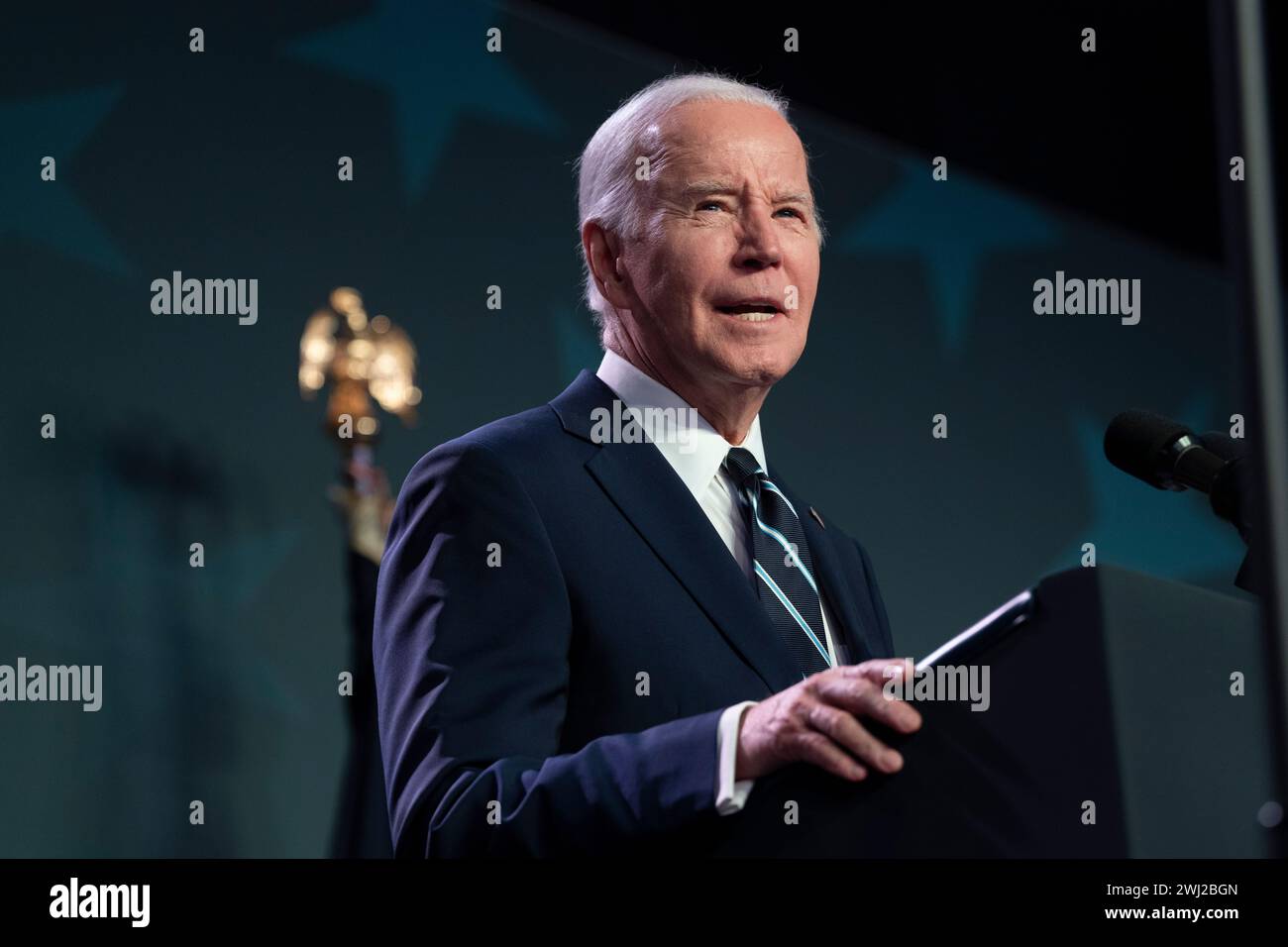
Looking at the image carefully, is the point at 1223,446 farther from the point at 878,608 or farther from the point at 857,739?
the point at 878,608

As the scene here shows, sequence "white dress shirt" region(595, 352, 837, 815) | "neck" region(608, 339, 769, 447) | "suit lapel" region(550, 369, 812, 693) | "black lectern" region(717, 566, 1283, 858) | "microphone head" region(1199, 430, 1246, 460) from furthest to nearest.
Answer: "neck" region(608, 339, 769, 447) → "white dress shirt" region(595, 352, 837, 815) → "suit lapel" region(550, 369, 812, 693) → "microphone head" region(1199, 430, 1246, 460) → "black lectern" region(717, 566, 1283, 858)

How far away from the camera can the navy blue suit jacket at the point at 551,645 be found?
122 centimetres

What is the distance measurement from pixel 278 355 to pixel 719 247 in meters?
2.34

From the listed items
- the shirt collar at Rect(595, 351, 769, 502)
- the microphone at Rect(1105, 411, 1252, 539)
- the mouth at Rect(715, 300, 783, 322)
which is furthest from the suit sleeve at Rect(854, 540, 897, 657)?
the microphone at Rect(1105, 411, 1252, 539)

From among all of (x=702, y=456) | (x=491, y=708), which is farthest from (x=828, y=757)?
(x=702, y=456)

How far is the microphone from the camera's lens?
1201mm

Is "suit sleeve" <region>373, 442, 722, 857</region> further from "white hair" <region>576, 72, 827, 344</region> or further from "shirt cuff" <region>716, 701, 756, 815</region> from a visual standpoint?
"white hair" <region>576, 72, 827, 344</region>

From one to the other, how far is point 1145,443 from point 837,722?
1.41 ft

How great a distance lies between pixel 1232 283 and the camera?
2.46 feet

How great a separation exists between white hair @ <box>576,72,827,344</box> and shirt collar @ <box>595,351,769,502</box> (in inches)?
4.4

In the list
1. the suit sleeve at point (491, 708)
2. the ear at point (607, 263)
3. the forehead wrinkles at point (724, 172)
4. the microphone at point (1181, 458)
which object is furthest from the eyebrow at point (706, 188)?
the microphone at point (1181, 458)
